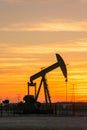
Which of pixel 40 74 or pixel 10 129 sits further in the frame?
pixel 40 74

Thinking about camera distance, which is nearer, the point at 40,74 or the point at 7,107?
the point at 40,74

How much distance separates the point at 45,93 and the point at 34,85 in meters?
1.91

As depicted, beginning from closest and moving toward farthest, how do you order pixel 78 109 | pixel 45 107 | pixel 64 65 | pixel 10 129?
pixel 10 129 < pixel 64 65 < pixel 45 107 < pixel 78 109

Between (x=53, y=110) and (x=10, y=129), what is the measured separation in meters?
41.0

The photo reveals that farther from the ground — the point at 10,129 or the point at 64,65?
the point at 64,65

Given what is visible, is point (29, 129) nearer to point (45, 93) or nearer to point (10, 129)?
point (10, 129)

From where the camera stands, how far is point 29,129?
35.9 m

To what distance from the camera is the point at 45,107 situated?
78625 mm

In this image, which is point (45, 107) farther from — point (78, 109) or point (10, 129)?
point (10, 129)

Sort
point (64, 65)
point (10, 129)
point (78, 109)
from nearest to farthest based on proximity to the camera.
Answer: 1. point (10, 129)
2. point (64, 65)
3. point (78, 109)

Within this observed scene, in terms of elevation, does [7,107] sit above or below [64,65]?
below

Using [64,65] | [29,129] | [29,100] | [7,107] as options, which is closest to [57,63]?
[64,65]

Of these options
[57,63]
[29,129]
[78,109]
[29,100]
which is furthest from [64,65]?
[29,129]

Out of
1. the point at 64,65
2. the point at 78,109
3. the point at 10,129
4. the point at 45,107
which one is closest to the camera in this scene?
the point at 10,129
